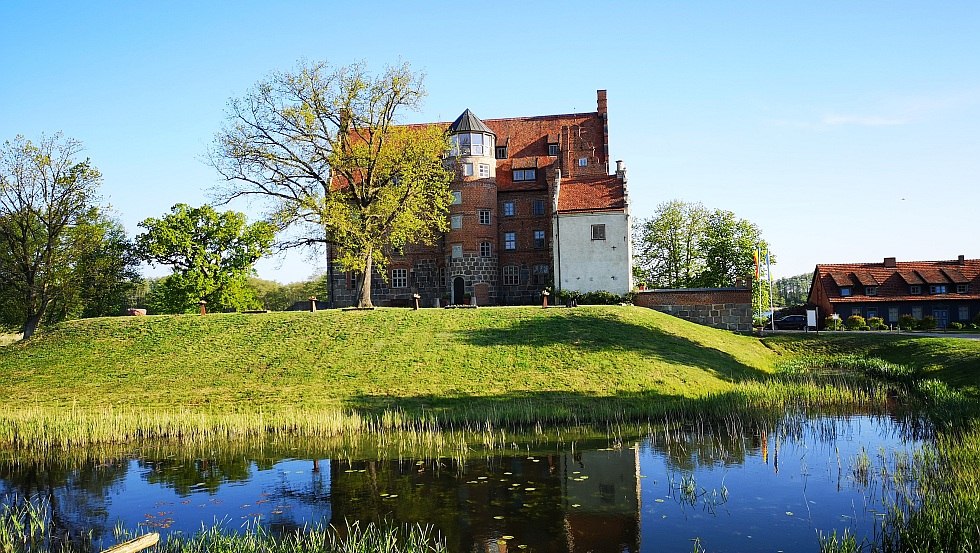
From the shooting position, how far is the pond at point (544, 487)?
1237 cm

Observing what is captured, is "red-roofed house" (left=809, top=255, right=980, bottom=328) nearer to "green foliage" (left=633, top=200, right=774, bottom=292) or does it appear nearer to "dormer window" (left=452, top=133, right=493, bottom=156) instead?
"green foliage" (left=633, top=200, right=774, bottom=292)

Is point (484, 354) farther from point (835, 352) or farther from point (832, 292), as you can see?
point (832, 292)

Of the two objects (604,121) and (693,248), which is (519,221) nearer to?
(604,121)

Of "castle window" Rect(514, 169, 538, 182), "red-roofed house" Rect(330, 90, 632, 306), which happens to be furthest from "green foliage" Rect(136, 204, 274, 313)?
"castle window" Rect(514, 169, 538, 182)

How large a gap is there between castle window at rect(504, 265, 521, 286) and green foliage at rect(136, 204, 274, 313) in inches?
697

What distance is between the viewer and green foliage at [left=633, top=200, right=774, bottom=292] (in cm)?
6569

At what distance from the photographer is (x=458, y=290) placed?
53375 mm

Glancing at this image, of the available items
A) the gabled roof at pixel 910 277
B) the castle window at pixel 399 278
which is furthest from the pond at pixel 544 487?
the gabled roof at pixel 910 277

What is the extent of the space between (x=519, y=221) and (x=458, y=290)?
7.00m

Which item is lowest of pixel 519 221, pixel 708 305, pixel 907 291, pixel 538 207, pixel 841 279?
pixel 708 305

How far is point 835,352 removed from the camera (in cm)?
4059

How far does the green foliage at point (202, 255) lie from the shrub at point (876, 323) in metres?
45.7

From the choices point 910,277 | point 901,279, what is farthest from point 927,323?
point 910,277

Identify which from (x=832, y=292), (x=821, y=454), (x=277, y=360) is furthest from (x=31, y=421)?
(x=832, y=292)
